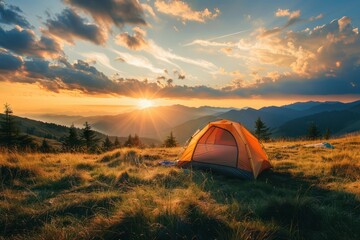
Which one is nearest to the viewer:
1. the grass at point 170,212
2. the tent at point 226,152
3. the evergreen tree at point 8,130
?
the grass at point 170,212

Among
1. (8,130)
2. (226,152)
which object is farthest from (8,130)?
(226,152)

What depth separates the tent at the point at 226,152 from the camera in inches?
432

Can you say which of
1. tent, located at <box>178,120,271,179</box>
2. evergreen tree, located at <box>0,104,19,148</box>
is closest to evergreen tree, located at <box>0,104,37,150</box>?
evergreen tree, located at <box>0,104,19,148</box>

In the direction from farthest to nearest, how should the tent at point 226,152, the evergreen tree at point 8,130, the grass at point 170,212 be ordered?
the evergreen tree at point 8,130 → the tent at point 226,152 → the grass at point 170,212

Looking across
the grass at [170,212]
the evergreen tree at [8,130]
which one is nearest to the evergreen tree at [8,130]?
the evergreen tree at [8,130]

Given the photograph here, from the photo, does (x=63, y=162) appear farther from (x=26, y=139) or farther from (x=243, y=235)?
(x=26, y=139)

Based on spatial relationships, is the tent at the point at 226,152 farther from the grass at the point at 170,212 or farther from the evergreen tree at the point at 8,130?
the evergreen tree at the point at 8,130

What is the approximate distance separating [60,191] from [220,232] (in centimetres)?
592

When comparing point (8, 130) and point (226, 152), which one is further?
point (8, 130)

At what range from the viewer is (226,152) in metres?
11.7

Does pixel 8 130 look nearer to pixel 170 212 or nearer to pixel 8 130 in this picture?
pixel 8 130

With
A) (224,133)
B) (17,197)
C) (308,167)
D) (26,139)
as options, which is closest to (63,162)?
(17,197)

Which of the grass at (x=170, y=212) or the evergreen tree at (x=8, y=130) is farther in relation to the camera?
the evergreen tree at (x=8, y=130)

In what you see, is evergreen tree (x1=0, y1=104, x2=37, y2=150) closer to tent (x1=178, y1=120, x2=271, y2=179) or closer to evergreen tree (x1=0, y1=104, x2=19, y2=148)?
evergreen tree (x1=0, y1=104, x2=19, y2=148)
